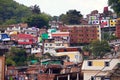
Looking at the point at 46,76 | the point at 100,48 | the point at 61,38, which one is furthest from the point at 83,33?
the point at 46,76

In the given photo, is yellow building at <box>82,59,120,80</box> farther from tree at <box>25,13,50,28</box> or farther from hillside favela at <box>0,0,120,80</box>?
Result: tree at <box>25,13,50,28</box>

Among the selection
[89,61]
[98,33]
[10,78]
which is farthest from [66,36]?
[89,61]

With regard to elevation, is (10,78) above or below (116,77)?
below

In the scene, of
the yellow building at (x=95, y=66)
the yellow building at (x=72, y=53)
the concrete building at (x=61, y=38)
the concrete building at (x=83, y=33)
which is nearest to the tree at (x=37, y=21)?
the concrete building at (x=83, y=33)

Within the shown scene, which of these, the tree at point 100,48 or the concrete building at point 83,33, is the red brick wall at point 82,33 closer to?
the concrete building at point 83,33

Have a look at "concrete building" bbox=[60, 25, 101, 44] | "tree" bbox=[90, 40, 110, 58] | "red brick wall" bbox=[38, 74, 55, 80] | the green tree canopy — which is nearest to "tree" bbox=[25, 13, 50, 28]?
"concrete building" bbox=[60, 25, 101, 44]

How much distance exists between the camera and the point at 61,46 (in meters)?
82.9

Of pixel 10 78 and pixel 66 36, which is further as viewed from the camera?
pixel 66 36

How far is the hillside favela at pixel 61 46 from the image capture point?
33.8 metres

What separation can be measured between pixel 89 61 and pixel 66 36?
189 feet

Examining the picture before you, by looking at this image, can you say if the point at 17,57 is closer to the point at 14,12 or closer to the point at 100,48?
the point at 100,48

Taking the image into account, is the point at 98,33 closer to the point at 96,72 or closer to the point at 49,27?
the point at 49,27

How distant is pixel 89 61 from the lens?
1259 inches

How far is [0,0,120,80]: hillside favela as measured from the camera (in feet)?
111
